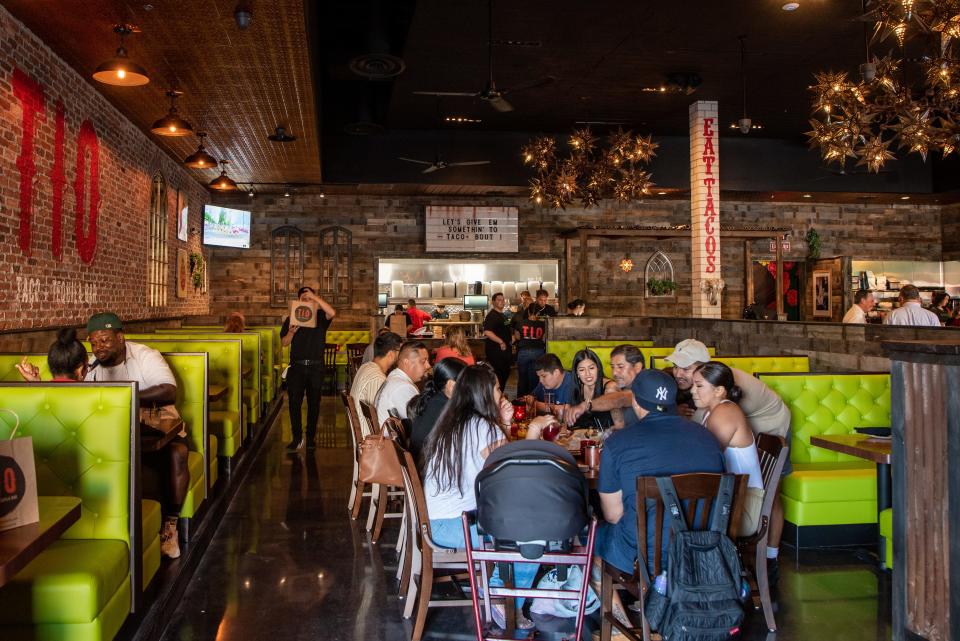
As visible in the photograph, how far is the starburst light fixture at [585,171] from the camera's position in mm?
10164

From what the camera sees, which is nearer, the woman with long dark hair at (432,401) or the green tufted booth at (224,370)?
the woman with long dark hair at (432,401)

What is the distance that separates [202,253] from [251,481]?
8.85 metres

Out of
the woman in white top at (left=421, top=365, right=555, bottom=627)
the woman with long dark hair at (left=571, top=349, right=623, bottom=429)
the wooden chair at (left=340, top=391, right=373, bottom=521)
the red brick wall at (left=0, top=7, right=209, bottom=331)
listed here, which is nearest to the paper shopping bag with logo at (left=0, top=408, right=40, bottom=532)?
the woman in white top at (left=421, top=365, right=555, bottom=627)

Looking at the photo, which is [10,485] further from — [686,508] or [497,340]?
[497,340]

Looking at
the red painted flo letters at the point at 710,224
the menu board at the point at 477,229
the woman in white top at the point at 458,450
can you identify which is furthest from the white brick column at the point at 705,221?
the woman in white top at the point at 458,450

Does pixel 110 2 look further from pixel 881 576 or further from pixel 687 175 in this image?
pixel 687 175

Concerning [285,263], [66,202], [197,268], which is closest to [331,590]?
[66,202]

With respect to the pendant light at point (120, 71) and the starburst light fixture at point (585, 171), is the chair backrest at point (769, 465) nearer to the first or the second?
the pendant light at point (120, 71)

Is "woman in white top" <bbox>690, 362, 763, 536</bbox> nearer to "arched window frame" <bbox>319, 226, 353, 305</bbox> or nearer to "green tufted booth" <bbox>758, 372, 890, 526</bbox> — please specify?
"green tufted booth" <bbox>758, 372, 890, 526</bbox>

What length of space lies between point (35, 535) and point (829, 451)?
14.9ft

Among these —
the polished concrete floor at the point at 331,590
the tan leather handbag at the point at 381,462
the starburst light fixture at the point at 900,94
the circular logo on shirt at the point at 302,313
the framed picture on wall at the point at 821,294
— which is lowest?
the polished concrete floor at the point at 331,590

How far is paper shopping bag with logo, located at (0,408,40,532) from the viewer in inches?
79.7

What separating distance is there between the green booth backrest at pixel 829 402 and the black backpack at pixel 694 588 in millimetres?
2513

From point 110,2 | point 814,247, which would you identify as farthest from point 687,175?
point 110,2
